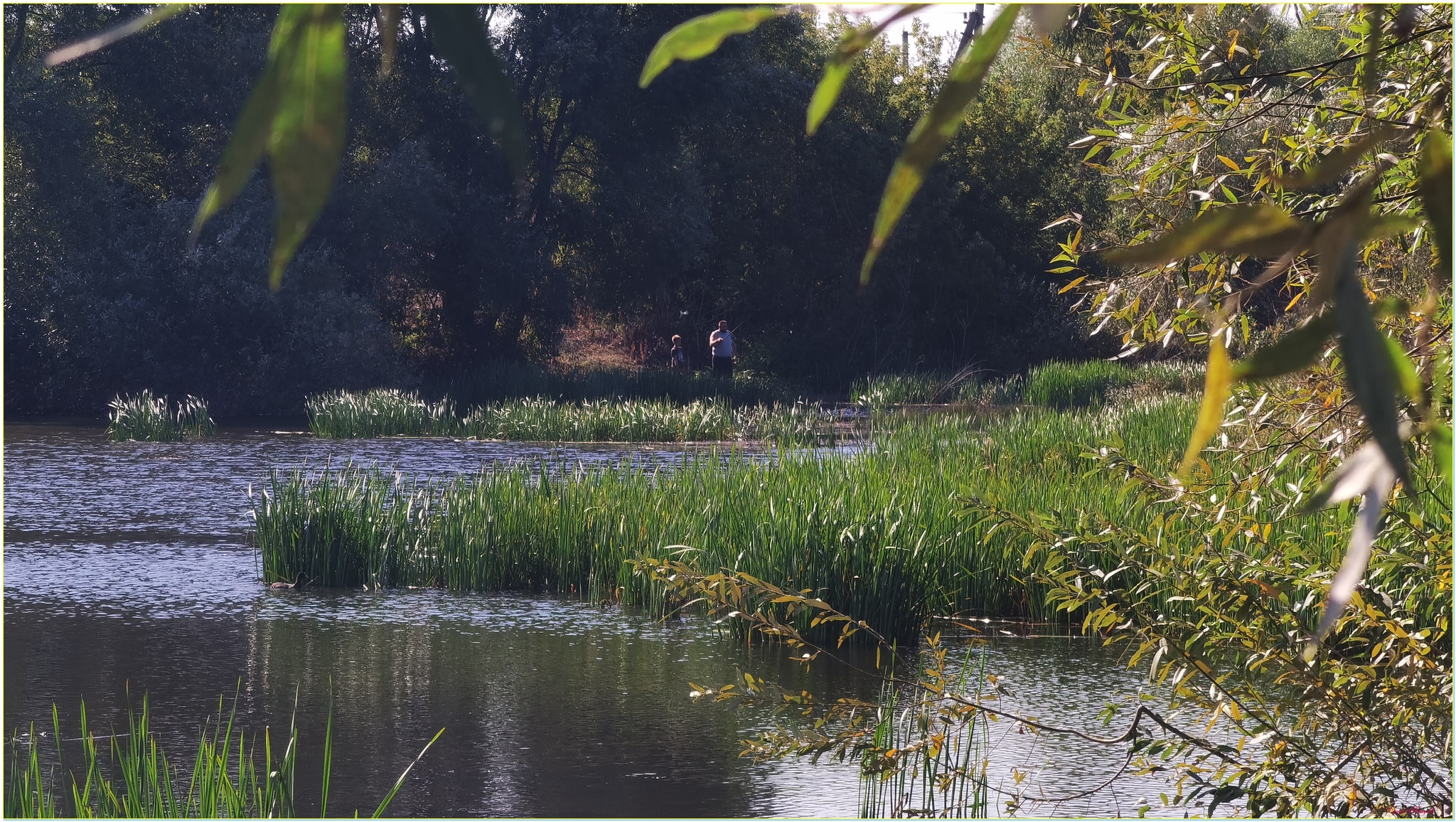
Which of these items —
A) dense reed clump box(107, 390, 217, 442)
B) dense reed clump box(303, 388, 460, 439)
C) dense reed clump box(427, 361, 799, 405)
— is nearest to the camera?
dense reed clump box(107, 390, 217, 442)

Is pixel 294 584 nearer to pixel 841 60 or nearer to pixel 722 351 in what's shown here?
pixel 841 60

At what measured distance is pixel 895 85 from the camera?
34125 mm

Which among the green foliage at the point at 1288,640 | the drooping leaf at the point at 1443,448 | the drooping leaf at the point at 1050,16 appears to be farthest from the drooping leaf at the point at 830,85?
the green foliage at the point at 1288,640

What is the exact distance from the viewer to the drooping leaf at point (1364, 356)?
740mm

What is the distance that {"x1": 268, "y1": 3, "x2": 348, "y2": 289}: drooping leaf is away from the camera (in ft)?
2.31

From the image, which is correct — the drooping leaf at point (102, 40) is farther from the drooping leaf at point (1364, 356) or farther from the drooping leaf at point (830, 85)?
the drooping leaf at point (1364, 356)

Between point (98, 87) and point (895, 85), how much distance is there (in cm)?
1796

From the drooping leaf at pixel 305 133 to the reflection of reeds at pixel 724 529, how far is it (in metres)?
5.98

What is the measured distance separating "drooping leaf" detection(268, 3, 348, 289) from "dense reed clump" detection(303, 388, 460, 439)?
58.5 ft

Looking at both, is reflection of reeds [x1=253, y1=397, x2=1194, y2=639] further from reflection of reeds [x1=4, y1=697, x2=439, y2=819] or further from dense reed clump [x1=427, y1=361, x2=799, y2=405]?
dense reed clump [x1=427, y1=361, x2=799, y2=405]

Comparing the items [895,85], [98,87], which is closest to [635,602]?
[98,87]

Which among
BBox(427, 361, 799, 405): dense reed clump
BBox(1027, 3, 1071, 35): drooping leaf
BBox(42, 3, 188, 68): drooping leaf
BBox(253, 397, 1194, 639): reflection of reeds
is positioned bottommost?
BBox(253, 397, 1194, 639): reflection of reeds

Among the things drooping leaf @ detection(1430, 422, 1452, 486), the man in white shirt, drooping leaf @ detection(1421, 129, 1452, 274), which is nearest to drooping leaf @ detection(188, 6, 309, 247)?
drooping leaf @ detection(1421, 129, 1452, 274)

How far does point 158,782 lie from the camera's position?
13.2 ft
